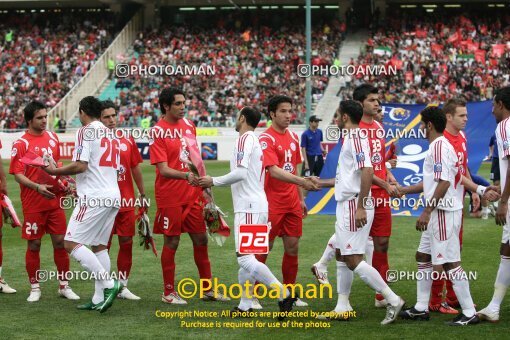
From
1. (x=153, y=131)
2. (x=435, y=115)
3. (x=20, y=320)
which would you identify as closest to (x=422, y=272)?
(x=435, y=115)

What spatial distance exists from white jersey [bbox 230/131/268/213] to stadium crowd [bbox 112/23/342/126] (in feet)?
97.9

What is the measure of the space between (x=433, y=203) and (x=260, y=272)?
1886mm

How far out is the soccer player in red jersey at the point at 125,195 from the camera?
390 inches

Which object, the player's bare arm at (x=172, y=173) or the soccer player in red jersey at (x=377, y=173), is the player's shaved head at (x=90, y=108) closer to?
the player's bare arm at (x=172, y=173)

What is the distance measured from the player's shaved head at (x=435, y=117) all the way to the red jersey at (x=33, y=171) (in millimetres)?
4535

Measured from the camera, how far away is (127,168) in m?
10.1

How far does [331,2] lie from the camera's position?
48.3 metres

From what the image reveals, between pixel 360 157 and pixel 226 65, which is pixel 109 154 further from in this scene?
pixel 226 65

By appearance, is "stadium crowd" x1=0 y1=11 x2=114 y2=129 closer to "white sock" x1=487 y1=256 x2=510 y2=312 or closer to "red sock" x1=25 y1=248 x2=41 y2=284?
"red sock" x1=25 y1=248 x2=41 y2=284

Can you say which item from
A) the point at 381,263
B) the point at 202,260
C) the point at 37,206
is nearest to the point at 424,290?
the point at 381,263

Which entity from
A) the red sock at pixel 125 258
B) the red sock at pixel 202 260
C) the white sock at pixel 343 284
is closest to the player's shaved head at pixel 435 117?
the white sock at pixel 343 284

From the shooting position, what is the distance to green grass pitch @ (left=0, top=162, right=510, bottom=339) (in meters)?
7.87

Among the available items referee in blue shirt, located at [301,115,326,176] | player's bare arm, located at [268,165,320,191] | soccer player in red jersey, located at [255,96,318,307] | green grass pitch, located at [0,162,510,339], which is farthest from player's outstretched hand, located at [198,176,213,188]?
referee in blue shirt, located at [301,115,326,176]

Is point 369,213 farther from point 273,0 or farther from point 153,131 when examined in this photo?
point 273,0
